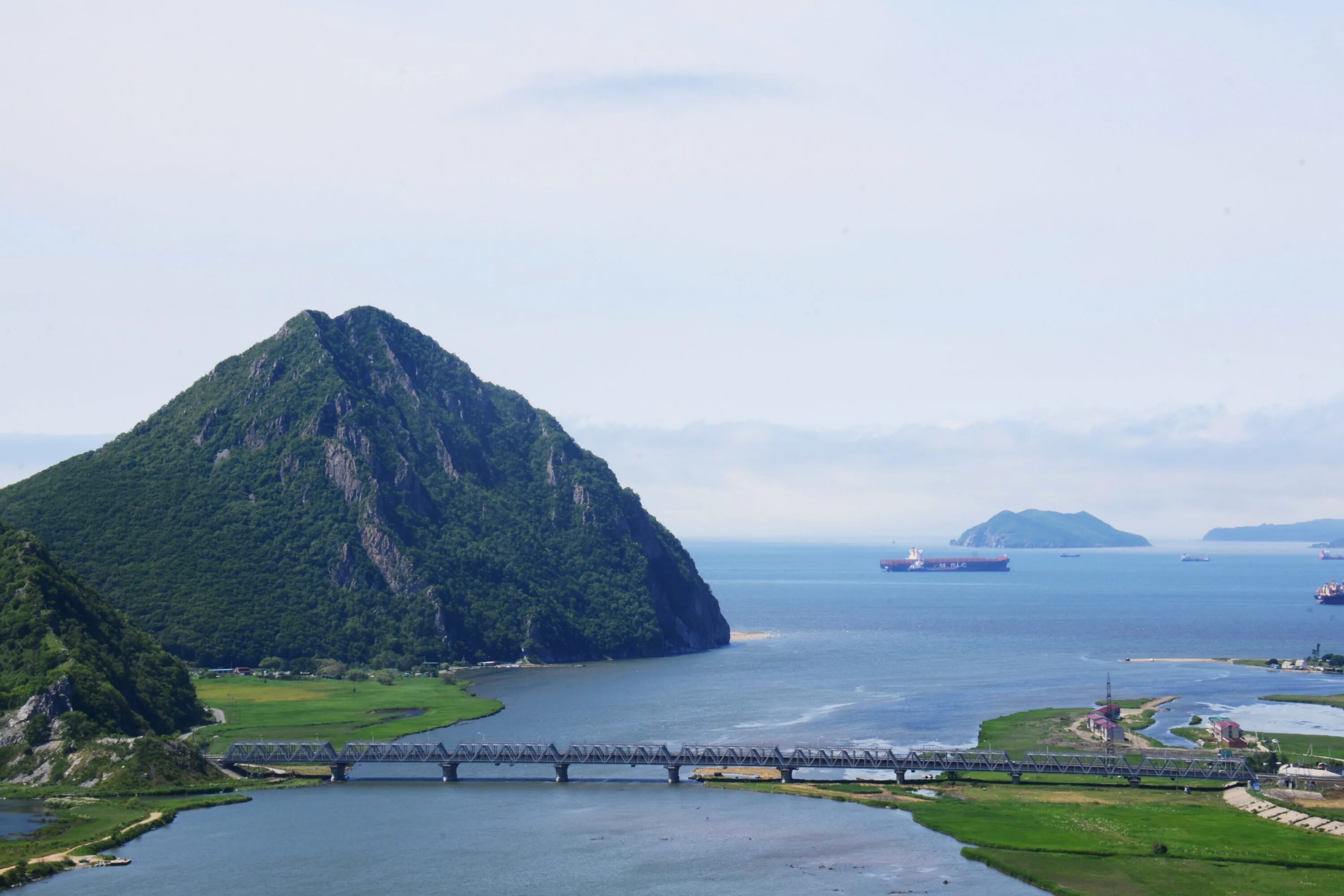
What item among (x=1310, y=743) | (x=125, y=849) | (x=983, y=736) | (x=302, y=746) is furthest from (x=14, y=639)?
(x=1310, y=743)

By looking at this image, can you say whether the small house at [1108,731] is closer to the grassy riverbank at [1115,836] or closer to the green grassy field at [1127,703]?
the green grassy field at [1127,703]

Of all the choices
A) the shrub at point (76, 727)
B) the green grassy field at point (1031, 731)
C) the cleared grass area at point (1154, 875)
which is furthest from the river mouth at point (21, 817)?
the green grassy field at point (1031, 731)

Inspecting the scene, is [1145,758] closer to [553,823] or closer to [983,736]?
[983,736]

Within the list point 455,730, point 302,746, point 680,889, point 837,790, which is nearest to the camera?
point 680,889

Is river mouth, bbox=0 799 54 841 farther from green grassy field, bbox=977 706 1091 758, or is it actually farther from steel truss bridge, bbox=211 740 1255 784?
green grassy field, bbox=977 706 1091 758

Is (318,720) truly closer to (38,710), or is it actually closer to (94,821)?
(38,710)

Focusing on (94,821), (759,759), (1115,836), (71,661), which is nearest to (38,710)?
(71,661)
